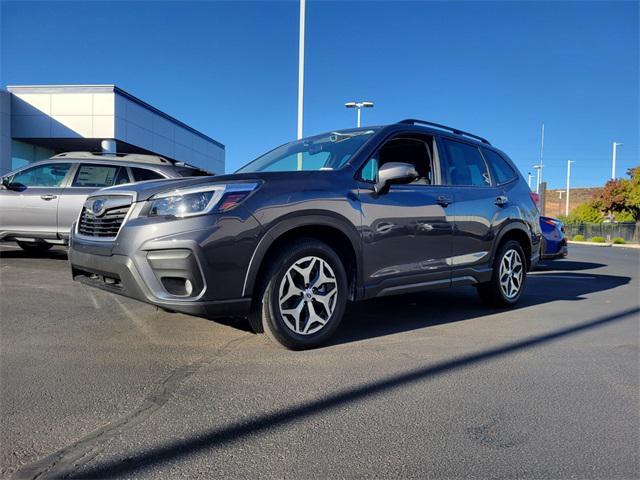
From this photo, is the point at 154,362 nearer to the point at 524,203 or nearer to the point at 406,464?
the point at 406,464

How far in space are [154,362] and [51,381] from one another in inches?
25.9

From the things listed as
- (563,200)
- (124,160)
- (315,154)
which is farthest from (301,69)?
(563,200)

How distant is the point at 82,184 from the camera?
8.20 metres

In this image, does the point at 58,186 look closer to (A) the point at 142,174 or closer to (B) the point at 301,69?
(A) the point at 142,174

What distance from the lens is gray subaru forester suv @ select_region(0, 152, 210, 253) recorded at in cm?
800

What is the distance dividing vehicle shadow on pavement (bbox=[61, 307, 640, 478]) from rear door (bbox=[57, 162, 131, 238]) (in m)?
6.12

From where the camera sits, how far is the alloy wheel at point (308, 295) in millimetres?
3777

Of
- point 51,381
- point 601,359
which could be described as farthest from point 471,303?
point 51,381

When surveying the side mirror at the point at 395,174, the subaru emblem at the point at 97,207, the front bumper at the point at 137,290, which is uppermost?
the side mirror at the point at 395,174

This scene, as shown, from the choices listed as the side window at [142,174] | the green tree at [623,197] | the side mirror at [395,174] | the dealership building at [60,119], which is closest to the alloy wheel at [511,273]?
the side mirror at [395,174]

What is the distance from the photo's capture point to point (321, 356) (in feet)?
12.4

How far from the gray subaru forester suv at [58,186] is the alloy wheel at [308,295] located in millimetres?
4695

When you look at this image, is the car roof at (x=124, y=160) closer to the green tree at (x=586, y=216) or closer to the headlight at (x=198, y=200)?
the headlight at (x=198, y=200)

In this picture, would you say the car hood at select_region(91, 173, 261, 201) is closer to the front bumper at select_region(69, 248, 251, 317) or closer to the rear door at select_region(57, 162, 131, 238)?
the front bumper at select_region(69, 248, 251, 317)
